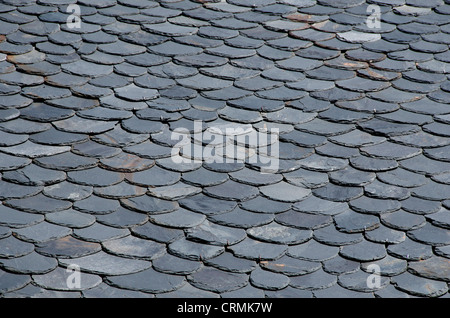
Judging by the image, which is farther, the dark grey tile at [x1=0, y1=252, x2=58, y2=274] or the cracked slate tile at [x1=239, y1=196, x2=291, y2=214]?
the cracked slate tile at [x1=239, y1=196, x2=291, y2=214]

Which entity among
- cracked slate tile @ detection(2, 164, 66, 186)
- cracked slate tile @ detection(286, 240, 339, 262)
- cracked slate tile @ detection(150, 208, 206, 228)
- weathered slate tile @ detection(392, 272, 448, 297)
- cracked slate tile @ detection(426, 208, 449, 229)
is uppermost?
cracked slate tile @ detection(2, 164, 66, 186)

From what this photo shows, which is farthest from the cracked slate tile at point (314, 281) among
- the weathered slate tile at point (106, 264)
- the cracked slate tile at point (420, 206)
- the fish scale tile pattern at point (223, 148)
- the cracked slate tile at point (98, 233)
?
the cracked slate tile at point (98, 233)

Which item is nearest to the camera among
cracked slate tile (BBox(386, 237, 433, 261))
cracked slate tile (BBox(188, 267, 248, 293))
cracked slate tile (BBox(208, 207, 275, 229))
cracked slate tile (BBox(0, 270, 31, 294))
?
cracked slate tile (BBox(0, 270, 31, 294))

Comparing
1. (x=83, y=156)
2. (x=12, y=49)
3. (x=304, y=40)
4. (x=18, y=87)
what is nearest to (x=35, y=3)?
(x=12, y=49)

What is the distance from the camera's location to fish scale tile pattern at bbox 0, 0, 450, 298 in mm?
4105

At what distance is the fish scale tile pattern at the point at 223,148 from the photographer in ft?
13.5

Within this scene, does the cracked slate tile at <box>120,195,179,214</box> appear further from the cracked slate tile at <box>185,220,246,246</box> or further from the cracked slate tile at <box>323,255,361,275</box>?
the cracked slate tile at <box>323,255,361,275</box>

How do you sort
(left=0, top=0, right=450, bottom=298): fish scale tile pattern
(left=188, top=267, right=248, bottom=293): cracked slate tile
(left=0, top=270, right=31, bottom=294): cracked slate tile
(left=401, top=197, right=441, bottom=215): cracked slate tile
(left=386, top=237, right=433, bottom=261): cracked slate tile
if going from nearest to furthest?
(left=0, top=270, right=31, bottom=294): cracked slate tile, (left=188, top=267, right=248, bottom=293): cracked slate tile, (left=0, top=0, right=450, bottom=298): fish scale tile pattern, (left=386, top=237, right=433, bottom=261): cracked slate tile, (left=401, top=197, right=441, bottom=215): cracked slate tile

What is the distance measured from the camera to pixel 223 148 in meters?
4.75

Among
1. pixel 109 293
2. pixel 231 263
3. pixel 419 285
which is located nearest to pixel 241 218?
pixel 231 263

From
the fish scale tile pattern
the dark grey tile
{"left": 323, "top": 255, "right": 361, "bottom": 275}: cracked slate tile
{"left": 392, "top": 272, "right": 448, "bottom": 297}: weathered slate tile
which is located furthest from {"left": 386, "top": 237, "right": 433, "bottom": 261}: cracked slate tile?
the dark grey tile

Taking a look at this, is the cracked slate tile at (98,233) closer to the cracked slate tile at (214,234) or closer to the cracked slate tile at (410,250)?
the cracked slate tile at (214,234)
